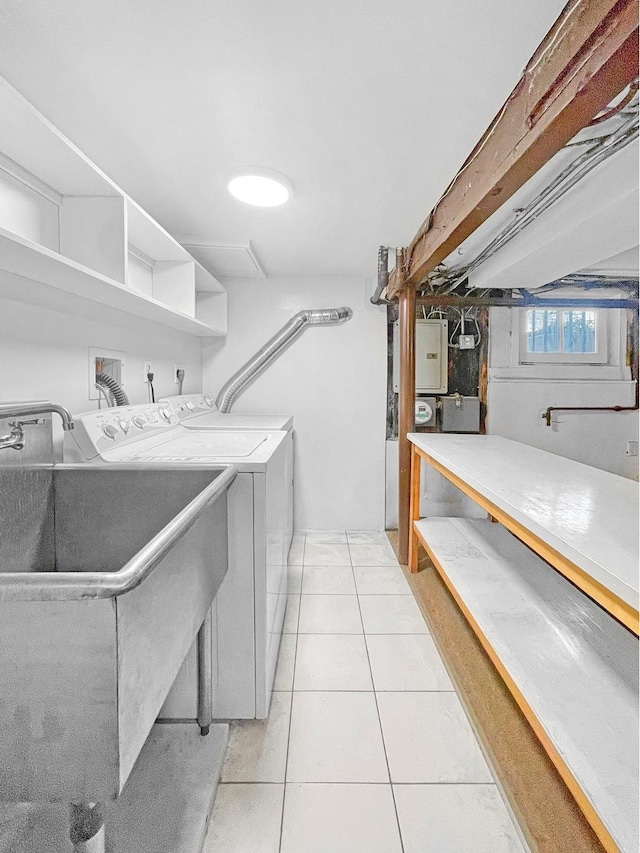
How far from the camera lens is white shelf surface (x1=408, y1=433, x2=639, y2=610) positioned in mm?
812

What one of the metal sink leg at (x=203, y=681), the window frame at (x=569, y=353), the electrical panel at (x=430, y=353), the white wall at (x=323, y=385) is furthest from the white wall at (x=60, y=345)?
the window frame at (x=569, y=353)

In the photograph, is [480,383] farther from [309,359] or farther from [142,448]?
[142,448]

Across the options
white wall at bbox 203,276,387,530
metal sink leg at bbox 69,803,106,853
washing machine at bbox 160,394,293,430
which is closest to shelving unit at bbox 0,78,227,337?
washing machine at bbox 160,394,293,430

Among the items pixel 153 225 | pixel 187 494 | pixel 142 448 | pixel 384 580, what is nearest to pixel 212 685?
pixel 187 494

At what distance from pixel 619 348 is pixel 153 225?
3.69 metres

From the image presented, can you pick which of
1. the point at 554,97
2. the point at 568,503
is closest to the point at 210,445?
the point at 568,503

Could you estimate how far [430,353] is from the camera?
3436 mm

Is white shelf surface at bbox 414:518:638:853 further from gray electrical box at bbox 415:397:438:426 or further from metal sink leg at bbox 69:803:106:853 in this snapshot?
gray electrical box at bbox 415:397:438:426

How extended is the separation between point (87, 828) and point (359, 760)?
2.72 ft

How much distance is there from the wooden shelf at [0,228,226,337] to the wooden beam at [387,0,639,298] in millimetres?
1306

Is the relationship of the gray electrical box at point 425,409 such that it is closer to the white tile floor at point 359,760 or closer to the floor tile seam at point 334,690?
the white tile floor at point 359,760

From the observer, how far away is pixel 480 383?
352 cm

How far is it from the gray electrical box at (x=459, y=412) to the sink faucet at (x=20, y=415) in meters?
2.85

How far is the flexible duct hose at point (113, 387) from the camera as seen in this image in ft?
6.21
